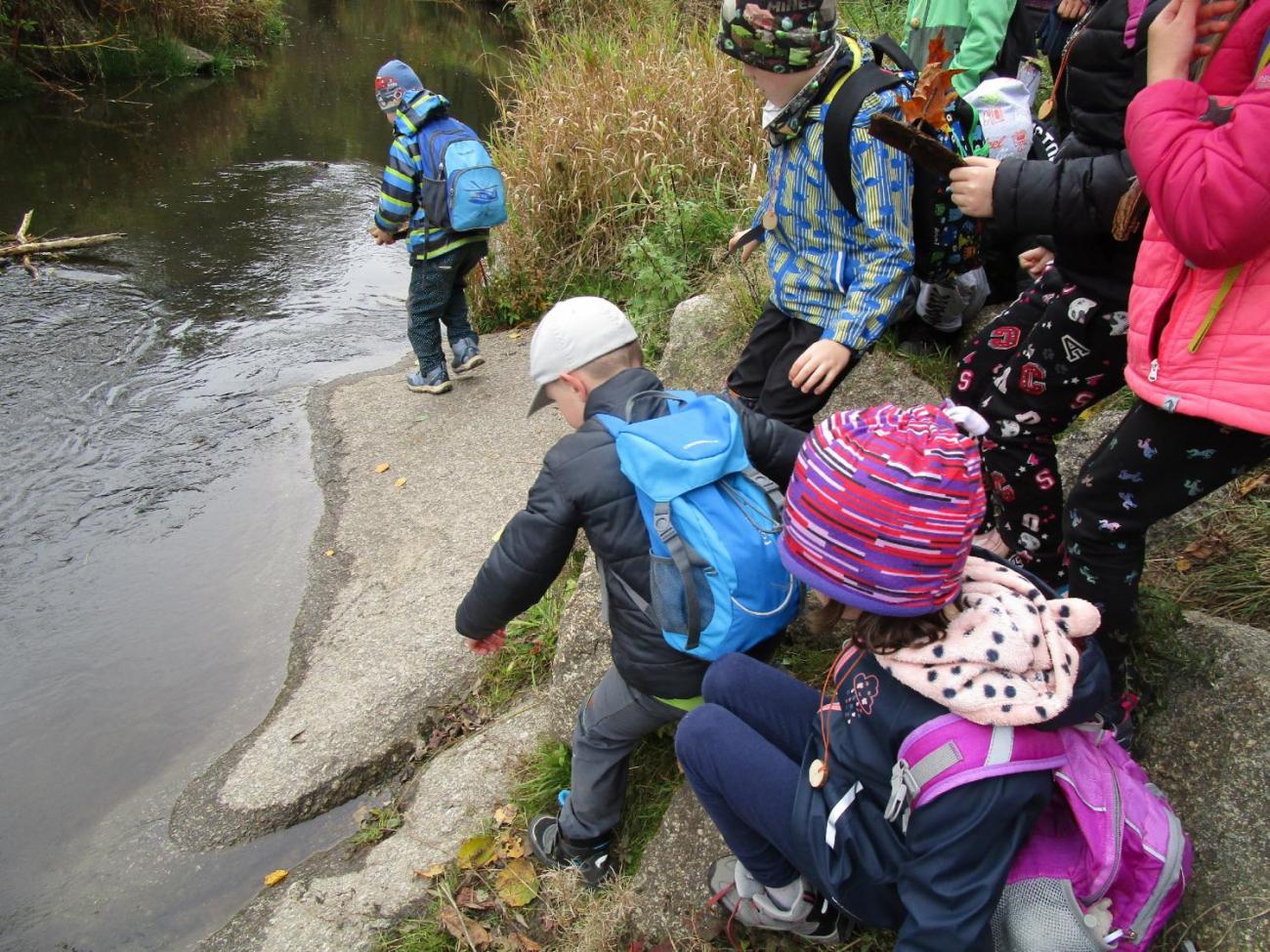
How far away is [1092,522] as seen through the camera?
1.86 m

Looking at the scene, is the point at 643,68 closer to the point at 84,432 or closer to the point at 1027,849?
the point at 84,432

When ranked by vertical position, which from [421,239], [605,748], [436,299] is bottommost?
[436,299]

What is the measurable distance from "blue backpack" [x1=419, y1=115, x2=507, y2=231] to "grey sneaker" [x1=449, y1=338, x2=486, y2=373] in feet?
2.75

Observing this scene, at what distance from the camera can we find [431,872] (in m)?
2.69

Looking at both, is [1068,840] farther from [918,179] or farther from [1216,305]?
[918,179]

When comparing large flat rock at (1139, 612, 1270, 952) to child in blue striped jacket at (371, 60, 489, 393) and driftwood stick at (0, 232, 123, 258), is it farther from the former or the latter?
driftwood stick at (0, 232, 123, 258)

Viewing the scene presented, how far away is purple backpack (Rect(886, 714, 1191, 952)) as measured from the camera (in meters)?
1.44

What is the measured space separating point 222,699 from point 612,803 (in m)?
1.89

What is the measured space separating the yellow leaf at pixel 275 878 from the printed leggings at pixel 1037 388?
2391 millimetres

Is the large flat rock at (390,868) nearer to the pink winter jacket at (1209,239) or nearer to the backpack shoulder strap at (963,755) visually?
the backpack shoulder strap at (963,755)

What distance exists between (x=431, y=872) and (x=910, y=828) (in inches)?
67.1

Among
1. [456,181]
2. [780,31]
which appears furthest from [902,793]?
[456,181]

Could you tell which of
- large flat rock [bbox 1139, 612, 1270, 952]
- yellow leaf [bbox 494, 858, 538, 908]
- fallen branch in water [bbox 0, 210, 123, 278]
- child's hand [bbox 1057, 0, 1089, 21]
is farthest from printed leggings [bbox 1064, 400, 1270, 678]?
fallen branch in water [bbox 0, 210, 123, 278]

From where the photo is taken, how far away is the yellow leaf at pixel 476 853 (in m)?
2.69
